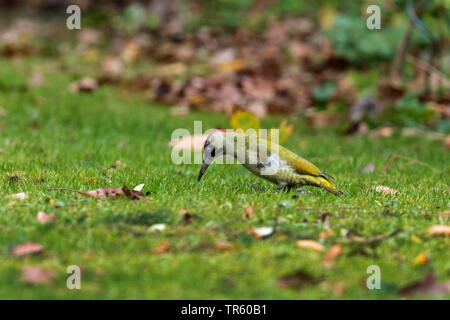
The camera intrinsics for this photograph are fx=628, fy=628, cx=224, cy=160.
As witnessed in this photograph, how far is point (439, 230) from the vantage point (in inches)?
133

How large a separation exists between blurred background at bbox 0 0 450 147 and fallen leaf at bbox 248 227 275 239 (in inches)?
184

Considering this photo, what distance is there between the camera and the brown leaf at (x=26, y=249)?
304 cm

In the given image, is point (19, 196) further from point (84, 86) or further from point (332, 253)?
point (84, 86)

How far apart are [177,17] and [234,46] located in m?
1.79

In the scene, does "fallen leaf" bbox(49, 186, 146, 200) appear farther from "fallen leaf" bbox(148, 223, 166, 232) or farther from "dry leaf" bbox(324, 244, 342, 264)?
A: "dry leaf" bbox(324, 244, 342, 264)

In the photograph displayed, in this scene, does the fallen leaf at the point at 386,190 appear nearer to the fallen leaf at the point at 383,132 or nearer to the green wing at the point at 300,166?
the green wing at the point at 300,166

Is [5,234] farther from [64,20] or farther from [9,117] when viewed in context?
[64,20]

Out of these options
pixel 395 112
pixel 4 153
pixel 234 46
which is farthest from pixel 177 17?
pixel 4 153

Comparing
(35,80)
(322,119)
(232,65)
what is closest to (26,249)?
(322,119)

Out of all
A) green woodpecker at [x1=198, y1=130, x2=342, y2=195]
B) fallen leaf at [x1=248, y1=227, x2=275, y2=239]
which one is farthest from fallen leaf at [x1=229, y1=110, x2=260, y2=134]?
fallen leaf at [x1=248, y1=227, x2=275, y2=239]

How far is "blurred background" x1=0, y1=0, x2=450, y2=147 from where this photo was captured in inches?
334

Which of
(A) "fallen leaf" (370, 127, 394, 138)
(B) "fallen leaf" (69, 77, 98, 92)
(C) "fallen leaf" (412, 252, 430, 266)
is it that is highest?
(B) "fallen leaf" (69, 77, 98, 92)

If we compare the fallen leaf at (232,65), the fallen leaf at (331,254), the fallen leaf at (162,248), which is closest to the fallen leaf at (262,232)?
the fallen leaf at (331,254)

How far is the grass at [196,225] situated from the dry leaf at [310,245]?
0.04 meters
